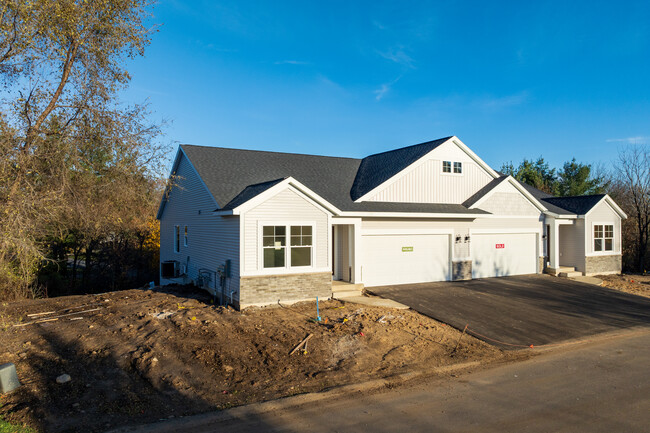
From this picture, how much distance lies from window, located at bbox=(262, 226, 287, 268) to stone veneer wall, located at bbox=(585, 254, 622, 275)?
16259 mm

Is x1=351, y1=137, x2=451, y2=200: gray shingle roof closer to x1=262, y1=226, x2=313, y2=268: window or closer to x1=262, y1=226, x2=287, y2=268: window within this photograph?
x1=262, y1=226, x2=313, y2=268: window

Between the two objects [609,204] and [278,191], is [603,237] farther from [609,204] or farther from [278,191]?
[278,191]

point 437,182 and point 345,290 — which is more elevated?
point 437,182

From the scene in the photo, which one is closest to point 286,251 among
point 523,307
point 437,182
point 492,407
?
point 523,307

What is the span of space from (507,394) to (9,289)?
17.6m

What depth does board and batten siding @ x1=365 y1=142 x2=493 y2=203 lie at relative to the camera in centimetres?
1758

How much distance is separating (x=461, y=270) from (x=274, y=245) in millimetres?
9217

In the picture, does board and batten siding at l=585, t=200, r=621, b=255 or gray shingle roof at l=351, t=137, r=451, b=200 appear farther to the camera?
board and batten siding at l=585, t=200, r=621, b=255

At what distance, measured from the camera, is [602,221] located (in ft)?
71.4

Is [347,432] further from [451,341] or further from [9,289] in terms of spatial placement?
[9,289]

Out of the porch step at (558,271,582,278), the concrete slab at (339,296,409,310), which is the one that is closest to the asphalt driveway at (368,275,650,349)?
the concrete slab at (339,296,409,310)

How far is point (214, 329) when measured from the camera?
1027 cm

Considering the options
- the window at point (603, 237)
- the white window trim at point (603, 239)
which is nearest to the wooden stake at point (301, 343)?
the white window trim at point (603, 239)

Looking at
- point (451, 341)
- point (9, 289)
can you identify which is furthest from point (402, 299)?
point (9, 289)
